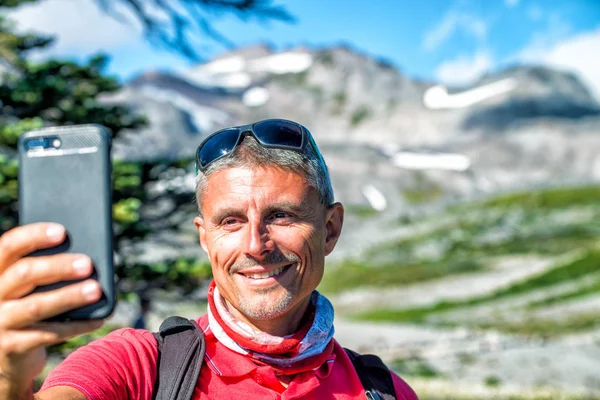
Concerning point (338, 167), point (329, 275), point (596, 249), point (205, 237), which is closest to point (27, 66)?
point (205, 237)

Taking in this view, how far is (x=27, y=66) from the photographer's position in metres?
8.70

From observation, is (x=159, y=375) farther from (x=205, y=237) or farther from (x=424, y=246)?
(x=424, y=246)

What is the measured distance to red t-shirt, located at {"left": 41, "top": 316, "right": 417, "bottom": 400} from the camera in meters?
2.06

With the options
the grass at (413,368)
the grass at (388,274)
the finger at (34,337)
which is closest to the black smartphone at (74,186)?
the finger at (34,337)

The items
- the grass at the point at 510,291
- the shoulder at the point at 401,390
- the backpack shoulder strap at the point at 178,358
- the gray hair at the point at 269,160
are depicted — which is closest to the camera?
the backpack shoulder strap at the point at 178,358

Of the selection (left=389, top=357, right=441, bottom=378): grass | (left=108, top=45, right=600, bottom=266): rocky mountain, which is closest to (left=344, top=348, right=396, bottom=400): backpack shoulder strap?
(left=389, top=357, right=441, bottom=378): grass

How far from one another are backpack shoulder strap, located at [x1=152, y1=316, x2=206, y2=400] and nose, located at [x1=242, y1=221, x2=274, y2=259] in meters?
0.36

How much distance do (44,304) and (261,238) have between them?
43.6 inches

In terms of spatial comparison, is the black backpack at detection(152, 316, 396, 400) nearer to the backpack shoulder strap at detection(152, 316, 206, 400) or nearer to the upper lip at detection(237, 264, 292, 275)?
the backpack shoulder strap at detection(152, 316, 206, 400)

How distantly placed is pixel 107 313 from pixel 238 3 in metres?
8.13

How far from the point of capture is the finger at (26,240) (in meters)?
1.43

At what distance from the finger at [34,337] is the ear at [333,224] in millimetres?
1498

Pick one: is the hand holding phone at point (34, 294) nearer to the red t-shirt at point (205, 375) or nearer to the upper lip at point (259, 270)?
the red t-shirt at point (205, 375)

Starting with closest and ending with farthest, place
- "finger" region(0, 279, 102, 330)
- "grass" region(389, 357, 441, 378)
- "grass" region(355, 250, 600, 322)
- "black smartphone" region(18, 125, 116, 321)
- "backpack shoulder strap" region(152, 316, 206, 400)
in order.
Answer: "finger" region(0, 279, 102, 330) → "black smartphone" region(18, 125, 116, 321) → "backpack shoulder strap" region(152, 316, 206, 400) → "grass" region(389, 357, 441, 378) → "grass" region(355, 250, 600, 322)
